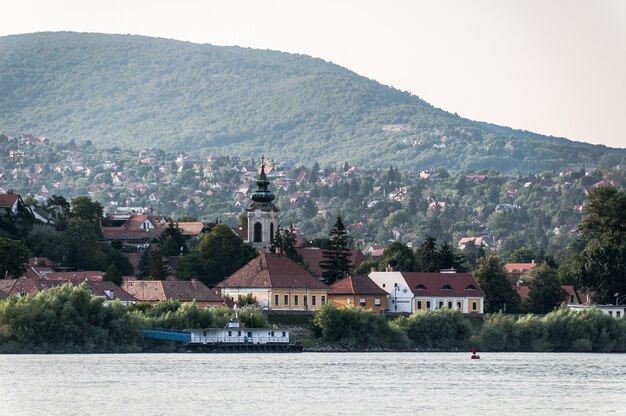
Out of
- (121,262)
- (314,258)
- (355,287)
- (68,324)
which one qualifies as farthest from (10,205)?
(68,324)

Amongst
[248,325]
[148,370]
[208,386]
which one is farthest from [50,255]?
[208,386]

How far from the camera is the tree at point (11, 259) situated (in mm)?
122688

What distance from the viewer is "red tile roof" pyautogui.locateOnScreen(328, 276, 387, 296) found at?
128m

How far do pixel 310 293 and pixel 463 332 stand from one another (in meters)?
13.5

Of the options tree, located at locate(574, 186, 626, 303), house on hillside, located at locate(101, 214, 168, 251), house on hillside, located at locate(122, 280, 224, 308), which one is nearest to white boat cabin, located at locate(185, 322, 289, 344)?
house on hillside, located at locate(122, 280, 224, 308)

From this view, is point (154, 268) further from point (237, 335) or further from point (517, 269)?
point (517, 269)

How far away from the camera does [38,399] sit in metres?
70.2

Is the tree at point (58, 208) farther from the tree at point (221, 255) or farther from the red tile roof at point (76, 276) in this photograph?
the red tile roof at point (76, 276)

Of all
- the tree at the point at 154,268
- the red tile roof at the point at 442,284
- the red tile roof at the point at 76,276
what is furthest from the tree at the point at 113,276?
the red tile roof at the point at 442,284

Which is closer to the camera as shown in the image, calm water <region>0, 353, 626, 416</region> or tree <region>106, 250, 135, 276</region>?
calm water <region>0, 353, 626, 416</region>

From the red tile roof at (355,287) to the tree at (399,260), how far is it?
46.5 ft

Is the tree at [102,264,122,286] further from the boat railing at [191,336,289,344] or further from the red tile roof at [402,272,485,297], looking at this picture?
the red tile roof at [402,272,485,297]

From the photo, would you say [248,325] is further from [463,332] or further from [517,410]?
[517,410]

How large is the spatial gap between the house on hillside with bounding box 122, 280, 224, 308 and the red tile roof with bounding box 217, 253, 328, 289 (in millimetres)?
4026
